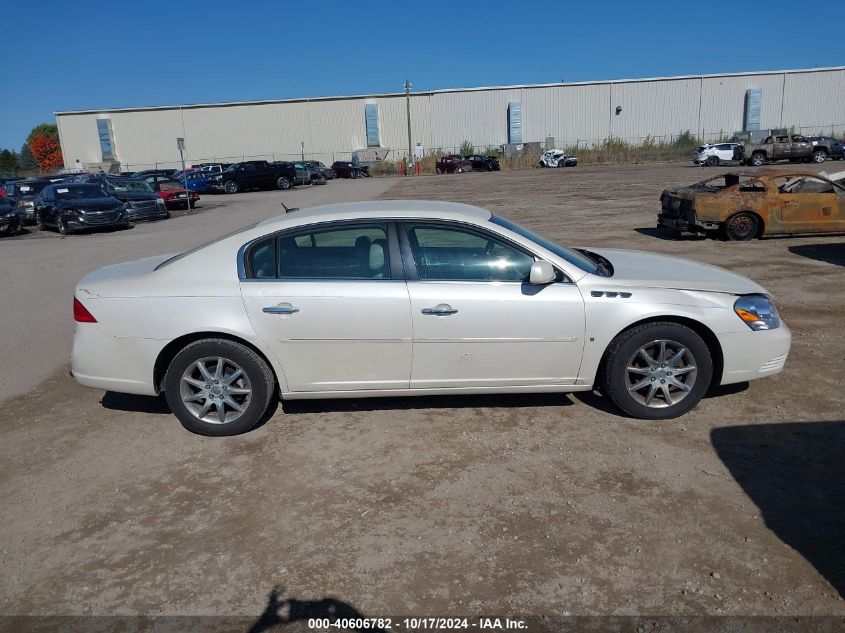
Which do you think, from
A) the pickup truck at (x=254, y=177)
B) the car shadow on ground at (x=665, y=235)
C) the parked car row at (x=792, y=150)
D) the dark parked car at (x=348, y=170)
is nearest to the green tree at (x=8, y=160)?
the dark parked car at (x=348, y=170)

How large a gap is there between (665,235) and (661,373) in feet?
35.0

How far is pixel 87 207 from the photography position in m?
20.2

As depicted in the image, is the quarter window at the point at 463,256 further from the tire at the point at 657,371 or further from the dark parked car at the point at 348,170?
the dark parked car at the point at 348,170

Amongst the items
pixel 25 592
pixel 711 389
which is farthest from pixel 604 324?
pixel 25 592

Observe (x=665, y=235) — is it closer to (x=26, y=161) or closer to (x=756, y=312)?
(x=756, y=312)

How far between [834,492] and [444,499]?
219cm

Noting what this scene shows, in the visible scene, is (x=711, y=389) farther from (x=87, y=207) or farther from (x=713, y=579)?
(x=87, y=207)

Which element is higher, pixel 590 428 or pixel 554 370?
pixel 554 370

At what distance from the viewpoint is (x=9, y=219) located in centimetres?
2053

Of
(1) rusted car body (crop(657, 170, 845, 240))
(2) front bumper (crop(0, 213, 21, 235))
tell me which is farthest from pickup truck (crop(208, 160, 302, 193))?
(1) rusted car body (crop(657, 170, 845, 240))

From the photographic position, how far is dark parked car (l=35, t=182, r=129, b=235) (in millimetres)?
20062

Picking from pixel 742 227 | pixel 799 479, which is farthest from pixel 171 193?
pixel 799 479

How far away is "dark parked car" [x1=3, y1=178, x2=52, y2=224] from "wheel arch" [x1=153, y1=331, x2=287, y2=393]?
2205 centimetres

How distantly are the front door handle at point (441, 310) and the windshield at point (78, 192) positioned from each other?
65.5 ft
